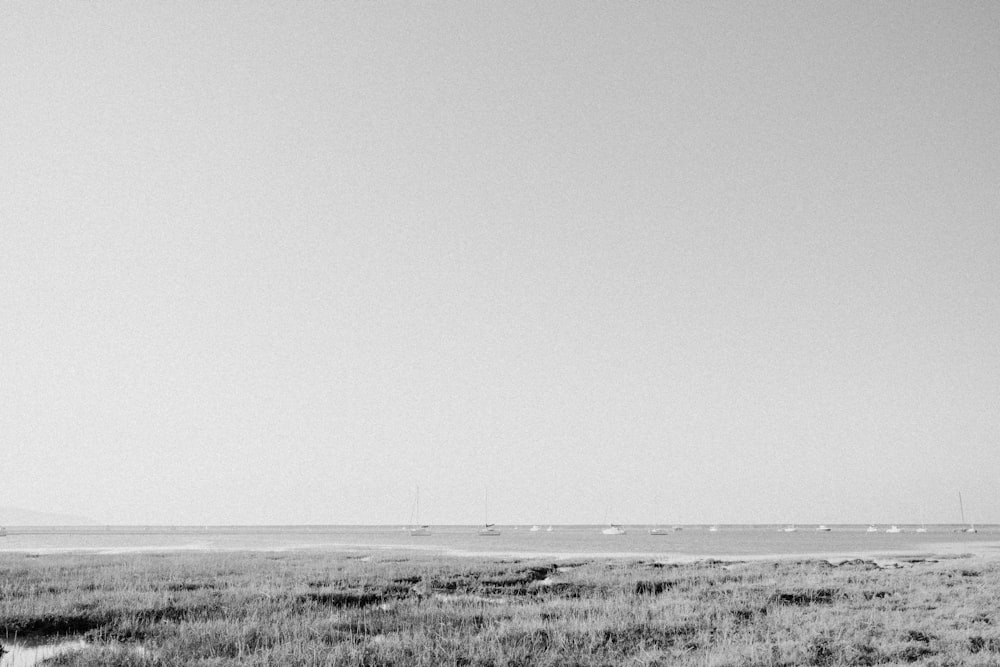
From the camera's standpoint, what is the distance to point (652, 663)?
615 inches

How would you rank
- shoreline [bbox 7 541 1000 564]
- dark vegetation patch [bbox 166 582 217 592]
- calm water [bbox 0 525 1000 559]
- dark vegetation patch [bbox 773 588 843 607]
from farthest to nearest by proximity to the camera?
1. calm water [bbox 0 525 1000 559]
2. shoreline [bbox 7 541 1000 564]
3. dark vegetation patch [bbox 166 582 217 592]
4. dark vegetation patch [bbox 773 588 843 607]

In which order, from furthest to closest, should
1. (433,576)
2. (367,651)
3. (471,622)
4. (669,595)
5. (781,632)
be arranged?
(433,576) → (669,595) → (471,622) → (781,632) → (367,651)

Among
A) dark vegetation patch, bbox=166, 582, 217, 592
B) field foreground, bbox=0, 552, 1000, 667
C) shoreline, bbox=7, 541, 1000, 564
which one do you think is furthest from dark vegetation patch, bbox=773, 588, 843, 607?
dark vegetation patch, bbox=166, 582, 217, 592

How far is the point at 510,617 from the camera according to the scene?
22359 mm

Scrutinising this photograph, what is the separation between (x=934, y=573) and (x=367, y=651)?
3358 centimetres

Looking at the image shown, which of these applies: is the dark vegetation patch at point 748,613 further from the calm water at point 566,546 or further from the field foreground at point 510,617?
the calm water at point 566,546

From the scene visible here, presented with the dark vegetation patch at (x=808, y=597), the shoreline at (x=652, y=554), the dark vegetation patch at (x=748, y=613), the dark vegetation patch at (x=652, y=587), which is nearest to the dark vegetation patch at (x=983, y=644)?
the dark vegetation patch at (x=748, y=613)

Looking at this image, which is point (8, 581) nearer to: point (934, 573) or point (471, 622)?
point (471, 622)

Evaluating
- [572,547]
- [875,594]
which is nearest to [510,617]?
[875,594]

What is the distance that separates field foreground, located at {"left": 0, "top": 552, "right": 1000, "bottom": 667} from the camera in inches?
642

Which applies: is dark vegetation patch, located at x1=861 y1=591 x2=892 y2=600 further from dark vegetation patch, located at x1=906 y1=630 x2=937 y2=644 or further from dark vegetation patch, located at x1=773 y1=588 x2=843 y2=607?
dark vegetation patch, located at x1=906 y1=630 x2=937 y2=644

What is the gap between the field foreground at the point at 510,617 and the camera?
1630cm

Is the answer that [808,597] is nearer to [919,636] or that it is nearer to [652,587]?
[652,587]

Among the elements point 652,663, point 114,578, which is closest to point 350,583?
point 114,578
